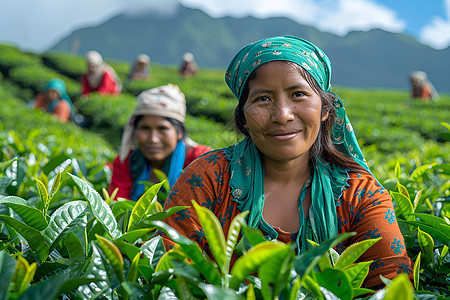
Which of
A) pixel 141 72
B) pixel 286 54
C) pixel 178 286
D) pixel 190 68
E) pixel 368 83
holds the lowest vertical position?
pixel 178 286

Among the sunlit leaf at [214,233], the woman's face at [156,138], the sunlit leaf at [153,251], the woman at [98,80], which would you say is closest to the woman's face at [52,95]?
the woman at [98,80]

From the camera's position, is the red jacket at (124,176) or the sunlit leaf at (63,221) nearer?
the sunlit leaf at (63,221)

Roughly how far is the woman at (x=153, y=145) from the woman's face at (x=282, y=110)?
154cm

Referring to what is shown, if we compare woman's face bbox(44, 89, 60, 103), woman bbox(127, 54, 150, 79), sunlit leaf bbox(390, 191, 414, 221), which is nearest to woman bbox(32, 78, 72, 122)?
woman's face bbox(44, 89, 60, 103)

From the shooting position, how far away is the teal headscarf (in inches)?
54.2

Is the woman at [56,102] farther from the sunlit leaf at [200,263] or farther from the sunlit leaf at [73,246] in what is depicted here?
the sunlit leaf at [200,263]

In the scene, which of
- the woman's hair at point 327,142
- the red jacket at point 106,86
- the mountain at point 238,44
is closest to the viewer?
the woman's hair at point 327,142

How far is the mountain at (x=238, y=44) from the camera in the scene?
318ft

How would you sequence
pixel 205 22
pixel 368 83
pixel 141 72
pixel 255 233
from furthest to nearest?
1. pixel 205 22
2. pixel 368 83
3. pixel 141 72
4. pixel 255 233

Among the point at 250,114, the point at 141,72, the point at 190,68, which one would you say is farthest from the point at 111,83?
the point at 250,114

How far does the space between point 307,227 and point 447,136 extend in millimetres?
708

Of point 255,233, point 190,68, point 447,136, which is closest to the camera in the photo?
point 255,233

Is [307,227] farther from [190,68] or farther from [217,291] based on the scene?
[190,68]

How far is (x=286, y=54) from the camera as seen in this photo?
54.3 inches
